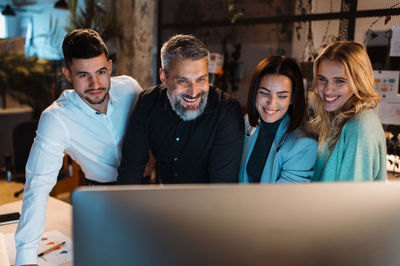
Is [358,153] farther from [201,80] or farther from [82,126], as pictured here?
[82,126]

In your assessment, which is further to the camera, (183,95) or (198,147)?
(198,147)

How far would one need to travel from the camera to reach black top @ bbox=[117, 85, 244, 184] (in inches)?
62.6

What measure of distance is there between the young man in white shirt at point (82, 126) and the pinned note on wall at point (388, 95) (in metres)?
1.86

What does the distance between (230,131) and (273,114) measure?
0.69 feet

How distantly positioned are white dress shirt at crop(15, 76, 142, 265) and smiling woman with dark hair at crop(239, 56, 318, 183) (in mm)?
695

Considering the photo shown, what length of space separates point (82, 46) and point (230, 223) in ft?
4.09

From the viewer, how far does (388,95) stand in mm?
2572

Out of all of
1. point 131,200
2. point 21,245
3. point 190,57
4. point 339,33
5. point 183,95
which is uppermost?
point 339,33

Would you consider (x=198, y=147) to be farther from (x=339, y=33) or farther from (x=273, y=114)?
(x=339, y=33)

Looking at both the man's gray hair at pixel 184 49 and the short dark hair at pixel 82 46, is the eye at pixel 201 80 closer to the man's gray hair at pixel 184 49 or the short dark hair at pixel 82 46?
the man's gray hair at pixel 184 49

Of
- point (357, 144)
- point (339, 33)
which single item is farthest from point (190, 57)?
point (339, 33)

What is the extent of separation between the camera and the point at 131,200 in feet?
1.90

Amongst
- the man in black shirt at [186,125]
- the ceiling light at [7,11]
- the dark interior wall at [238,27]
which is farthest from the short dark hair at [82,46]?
the ceiling light at [7,11]

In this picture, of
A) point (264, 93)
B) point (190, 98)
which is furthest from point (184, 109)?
point (264, 93)
